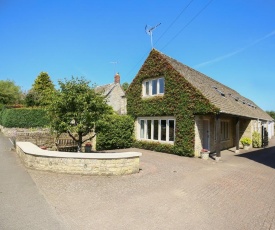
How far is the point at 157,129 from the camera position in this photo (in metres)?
17.5

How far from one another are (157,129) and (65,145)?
6.86 meters

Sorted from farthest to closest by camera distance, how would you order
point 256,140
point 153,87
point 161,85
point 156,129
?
point 256,140 → point 153,87 → point 156,129 → point 161,85

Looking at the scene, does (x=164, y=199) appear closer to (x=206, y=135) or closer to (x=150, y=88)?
(x=206, y=135)

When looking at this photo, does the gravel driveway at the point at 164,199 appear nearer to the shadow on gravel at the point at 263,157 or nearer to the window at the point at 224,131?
the shadow on gravel at the point at 263,157

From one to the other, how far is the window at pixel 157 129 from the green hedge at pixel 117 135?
93cm

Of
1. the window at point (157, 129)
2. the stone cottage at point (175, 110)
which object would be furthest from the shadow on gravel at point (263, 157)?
the window at point (157, 129)

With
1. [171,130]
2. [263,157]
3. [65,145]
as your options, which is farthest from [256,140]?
[65,145]

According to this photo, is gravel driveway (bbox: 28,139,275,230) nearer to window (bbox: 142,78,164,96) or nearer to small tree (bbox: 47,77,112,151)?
small tree (bbox: 47,77,112,151)

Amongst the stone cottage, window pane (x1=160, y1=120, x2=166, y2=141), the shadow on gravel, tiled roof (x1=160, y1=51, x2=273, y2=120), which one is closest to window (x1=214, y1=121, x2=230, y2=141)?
the stone cottage

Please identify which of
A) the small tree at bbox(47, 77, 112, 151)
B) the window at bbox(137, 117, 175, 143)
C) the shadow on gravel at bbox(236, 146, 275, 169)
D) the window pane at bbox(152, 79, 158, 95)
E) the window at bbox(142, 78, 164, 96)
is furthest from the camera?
the window pane at bbox(152, 79, 158, 95)

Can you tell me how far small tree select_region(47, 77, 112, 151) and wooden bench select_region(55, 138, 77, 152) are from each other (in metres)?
3.16

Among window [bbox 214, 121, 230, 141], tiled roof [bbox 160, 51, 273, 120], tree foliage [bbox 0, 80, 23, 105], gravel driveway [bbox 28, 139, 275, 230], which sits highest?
tree foliage [bbox 0, 80, 23, 105]

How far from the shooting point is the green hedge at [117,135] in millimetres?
17125

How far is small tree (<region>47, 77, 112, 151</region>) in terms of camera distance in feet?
37.5
